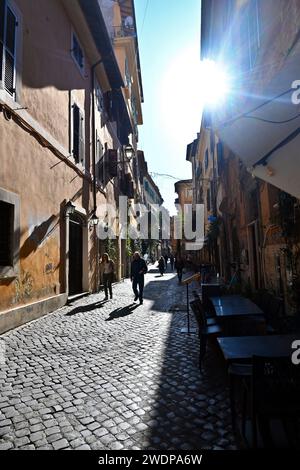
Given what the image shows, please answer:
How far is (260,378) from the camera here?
2.01 m

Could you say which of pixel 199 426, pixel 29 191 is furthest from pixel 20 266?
pixel 199 426

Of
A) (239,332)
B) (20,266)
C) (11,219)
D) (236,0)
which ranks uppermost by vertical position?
(236,0)

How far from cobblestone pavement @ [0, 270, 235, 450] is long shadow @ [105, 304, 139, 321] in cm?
136

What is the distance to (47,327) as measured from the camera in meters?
6.46

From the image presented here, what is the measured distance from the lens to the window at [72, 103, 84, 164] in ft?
34.6

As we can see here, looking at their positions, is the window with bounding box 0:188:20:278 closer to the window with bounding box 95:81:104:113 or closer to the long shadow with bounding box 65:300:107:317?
the long shadow with bounding box 65:300:107:317

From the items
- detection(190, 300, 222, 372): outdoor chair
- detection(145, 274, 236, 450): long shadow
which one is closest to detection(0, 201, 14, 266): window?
detection(145, 274, 236, 450): long shadow

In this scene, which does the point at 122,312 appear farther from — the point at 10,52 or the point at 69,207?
the point at 10,52

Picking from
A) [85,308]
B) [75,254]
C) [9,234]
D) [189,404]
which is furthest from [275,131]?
[75,254]

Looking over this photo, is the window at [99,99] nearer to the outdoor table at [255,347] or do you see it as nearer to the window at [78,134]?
the window at [78,134]

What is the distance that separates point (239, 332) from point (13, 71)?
6.56 m

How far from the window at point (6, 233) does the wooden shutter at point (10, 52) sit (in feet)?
7.94

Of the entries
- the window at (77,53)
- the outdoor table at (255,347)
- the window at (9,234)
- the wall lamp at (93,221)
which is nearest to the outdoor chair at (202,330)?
the outdoor table at (255,347)

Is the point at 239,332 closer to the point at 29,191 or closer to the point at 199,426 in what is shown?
the point at 199,426
